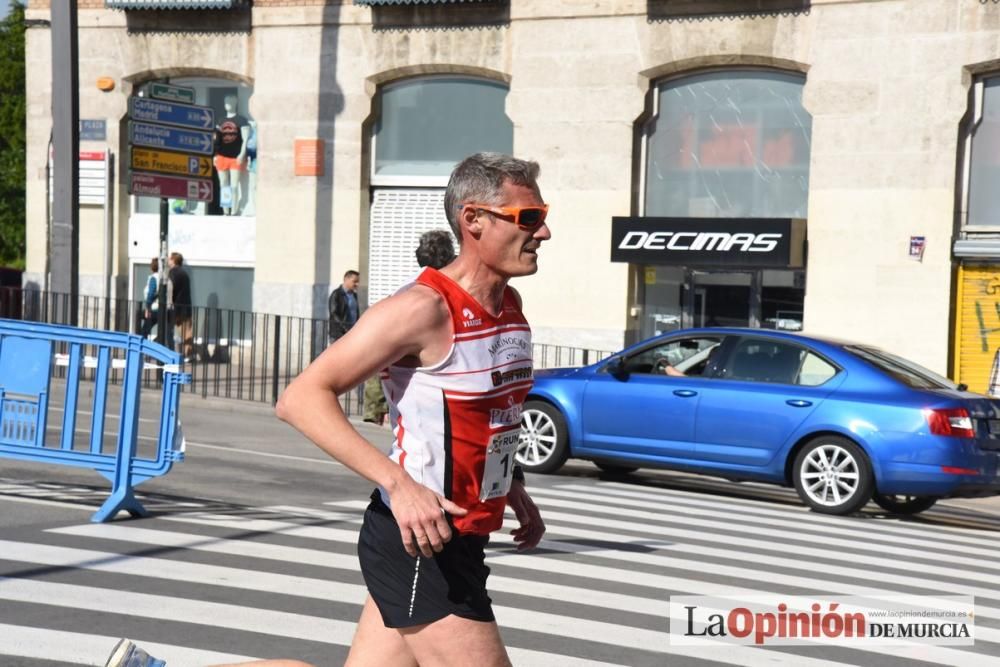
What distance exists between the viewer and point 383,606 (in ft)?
12.8

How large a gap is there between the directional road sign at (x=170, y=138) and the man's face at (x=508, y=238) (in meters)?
18.2

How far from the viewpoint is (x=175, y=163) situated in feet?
73.8

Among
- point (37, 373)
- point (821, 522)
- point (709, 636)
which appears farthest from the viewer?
point (821, 522)

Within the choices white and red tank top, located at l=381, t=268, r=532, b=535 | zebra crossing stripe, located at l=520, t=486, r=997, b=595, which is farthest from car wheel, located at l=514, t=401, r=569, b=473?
white and red tank top, located at l=381, t=268, r=532, b=535

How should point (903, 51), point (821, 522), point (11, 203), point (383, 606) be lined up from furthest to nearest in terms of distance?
point (11, 203) < point (903, 51) < point (821, 522) < point (383, 606)

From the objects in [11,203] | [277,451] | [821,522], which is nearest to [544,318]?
[277,451]

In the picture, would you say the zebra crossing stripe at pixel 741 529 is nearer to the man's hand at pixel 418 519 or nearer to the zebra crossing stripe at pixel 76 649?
the zebra crossing stripe at pixel 76 649

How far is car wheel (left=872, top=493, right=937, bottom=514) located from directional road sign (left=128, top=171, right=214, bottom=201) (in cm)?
1169

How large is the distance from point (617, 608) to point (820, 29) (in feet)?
55.0

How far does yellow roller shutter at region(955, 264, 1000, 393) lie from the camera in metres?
22.1

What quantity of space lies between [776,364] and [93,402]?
6295mm

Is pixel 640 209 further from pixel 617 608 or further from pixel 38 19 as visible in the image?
pixel 617 608

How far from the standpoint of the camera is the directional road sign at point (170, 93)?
22.0 meters

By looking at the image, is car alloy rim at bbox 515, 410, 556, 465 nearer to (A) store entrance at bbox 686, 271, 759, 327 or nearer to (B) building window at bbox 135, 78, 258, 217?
(A) store entrance at bbox 686, 271, 759, 327
